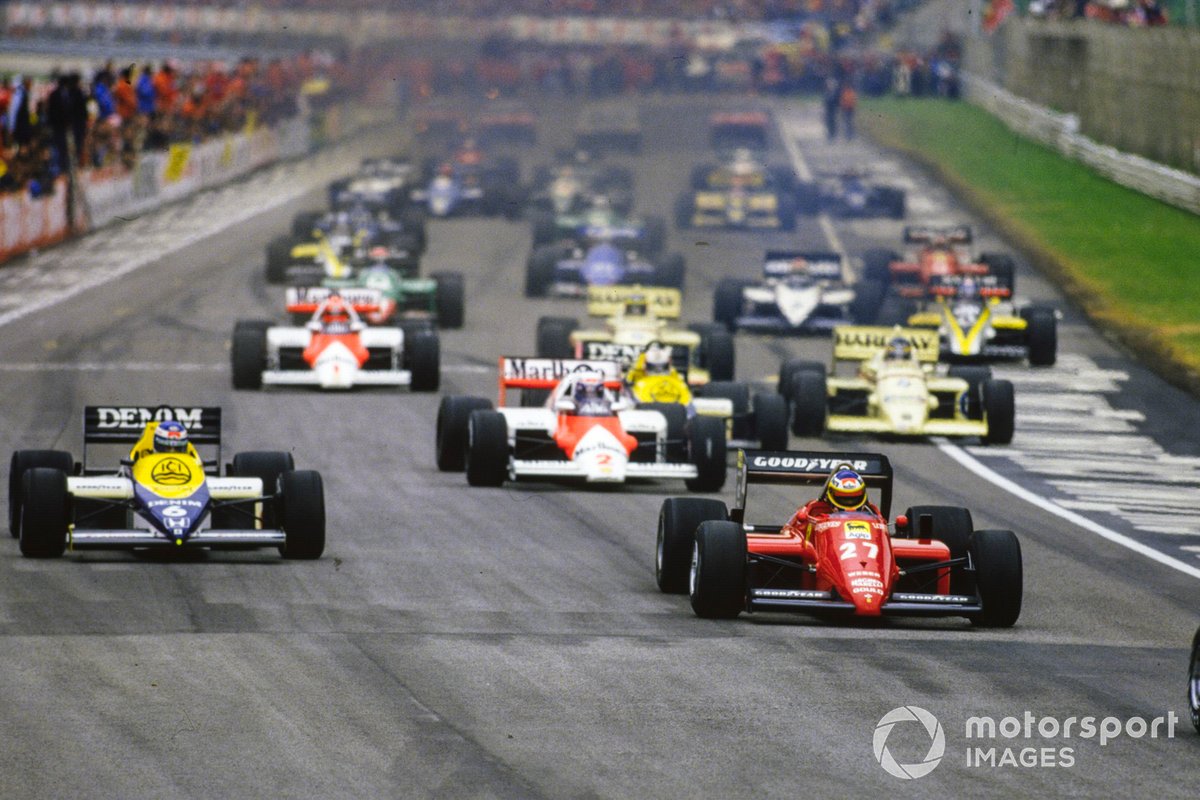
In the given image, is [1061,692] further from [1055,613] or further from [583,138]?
[583,138]

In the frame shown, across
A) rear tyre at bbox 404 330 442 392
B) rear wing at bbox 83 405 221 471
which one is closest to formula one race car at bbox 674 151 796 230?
rear tyre at bbox 404 330 442 392

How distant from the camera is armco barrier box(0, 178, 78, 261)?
41625 mm

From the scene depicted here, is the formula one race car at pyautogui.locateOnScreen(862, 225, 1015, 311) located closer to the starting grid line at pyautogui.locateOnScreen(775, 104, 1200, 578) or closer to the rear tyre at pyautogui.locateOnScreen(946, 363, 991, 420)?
the starting grid line at pyautogui.locateOnScreen(775, 104, 1200, 578)

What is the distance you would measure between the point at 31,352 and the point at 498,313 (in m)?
9.45

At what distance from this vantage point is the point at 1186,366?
3297 centimetres

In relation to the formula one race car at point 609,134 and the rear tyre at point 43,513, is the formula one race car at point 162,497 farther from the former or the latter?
the formula one race car at point 609,134

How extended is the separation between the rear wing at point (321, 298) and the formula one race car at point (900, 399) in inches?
327

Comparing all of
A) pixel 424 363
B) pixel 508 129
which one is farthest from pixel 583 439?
pixel 508 129

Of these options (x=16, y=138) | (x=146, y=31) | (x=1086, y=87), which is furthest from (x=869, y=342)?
(x=146, y=31)

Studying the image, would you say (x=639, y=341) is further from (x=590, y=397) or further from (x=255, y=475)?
(x=255, y=475)

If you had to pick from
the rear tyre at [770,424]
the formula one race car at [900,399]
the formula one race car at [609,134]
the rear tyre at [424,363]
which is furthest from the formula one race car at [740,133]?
the rear tyre at [770,424]

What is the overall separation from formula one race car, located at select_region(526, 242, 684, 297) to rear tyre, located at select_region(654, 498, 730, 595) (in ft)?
77.0

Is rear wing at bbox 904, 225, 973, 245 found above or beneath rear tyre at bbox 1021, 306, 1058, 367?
above

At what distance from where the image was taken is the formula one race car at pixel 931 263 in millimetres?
38219
